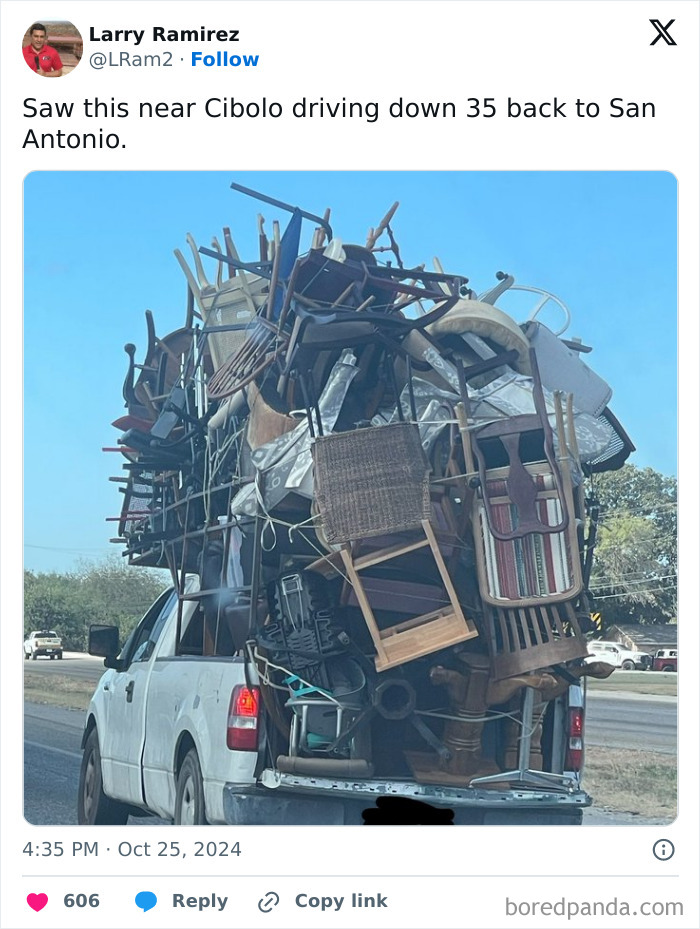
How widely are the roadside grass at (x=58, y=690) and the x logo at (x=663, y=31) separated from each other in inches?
107

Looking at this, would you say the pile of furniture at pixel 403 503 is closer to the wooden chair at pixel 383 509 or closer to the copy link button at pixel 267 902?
the wooden chair at pixel 383 509

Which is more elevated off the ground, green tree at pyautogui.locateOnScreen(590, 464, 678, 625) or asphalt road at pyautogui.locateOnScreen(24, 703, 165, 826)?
green tree at pyautogui.locateOnScreen(590, 464, 678, 625)

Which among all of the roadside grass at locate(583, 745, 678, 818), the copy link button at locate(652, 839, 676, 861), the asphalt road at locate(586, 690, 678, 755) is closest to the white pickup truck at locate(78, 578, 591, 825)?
the roadside grass at locate(583, 745, 678, 818)

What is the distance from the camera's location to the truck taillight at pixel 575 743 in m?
4.62

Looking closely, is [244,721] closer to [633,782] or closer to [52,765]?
[52,765]

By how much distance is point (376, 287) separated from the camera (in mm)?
4426

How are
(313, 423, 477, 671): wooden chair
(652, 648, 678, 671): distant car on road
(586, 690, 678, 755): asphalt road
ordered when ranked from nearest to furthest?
(652, 648, 678, 671): distant car on road, (586, 690, 678, 755): asphalt road, (313, 423, 477, 671): wooden chair

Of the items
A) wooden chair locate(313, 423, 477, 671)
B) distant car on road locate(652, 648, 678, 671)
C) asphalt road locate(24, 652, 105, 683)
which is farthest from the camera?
wooden chair locate(313, 423, 477, 671)

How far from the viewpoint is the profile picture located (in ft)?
12.7

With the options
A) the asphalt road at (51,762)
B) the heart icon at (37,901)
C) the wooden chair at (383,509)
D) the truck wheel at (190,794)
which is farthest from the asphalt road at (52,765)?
the wooden chair at (383,509)

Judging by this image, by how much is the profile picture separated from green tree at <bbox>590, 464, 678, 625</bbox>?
7.22 ft

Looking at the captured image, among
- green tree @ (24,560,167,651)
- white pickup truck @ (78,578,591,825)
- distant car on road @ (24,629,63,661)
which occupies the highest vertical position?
green tree @ (24,560,167,651)

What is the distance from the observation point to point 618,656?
450cm

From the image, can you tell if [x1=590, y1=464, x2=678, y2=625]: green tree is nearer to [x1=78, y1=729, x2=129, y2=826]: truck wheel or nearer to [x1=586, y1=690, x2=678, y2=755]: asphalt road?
[x1=586, y1=690, x2=678, y2=755]: asphalt road
